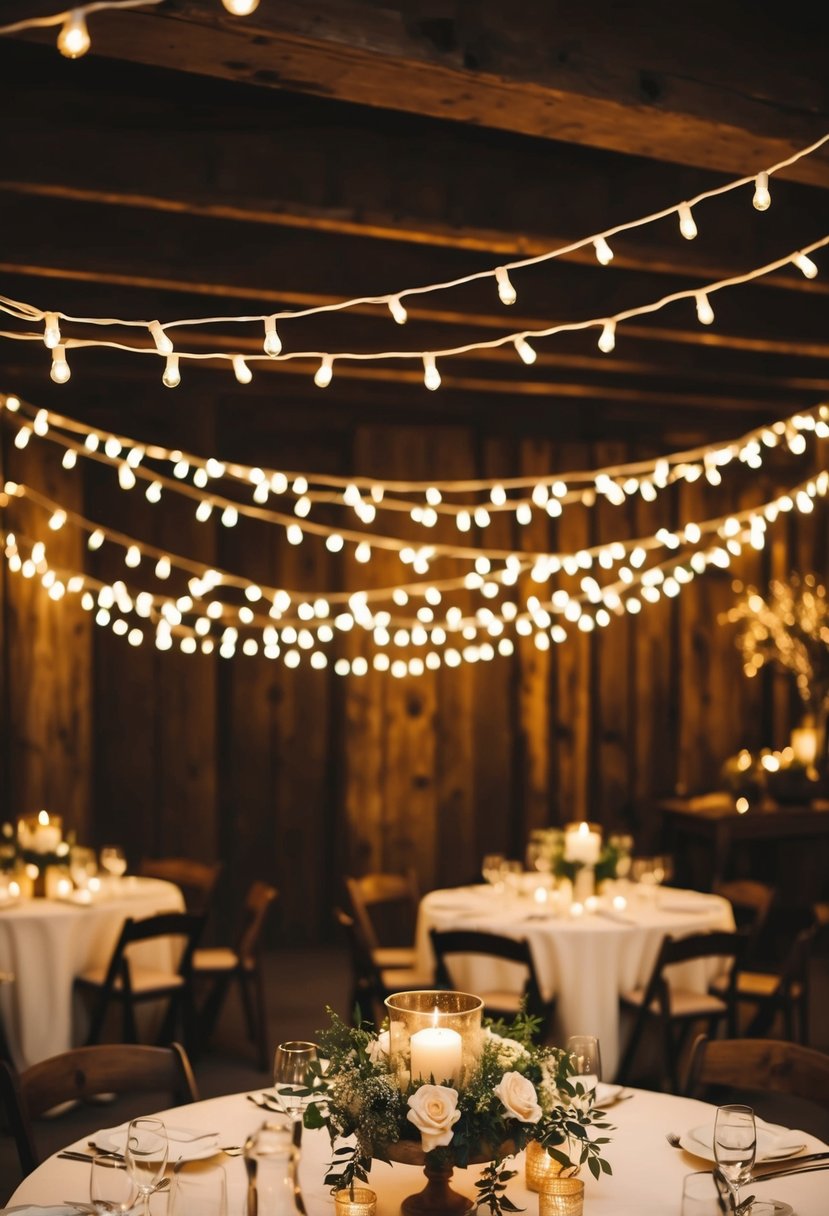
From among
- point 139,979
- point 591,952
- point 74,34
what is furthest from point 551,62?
point 139,979

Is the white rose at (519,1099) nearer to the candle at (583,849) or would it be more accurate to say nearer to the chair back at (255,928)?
the candle at (583,849)

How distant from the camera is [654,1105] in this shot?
2.81 m

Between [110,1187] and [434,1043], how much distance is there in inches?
22.5

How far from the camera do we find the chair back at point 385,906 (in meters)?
5.92

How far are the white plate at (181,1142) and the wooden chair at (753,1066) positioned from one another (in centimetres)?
114

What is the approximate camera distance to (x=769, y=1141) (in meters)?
2.54

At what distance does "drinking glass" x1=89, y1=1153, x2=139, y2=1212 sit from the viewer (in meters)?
1.99

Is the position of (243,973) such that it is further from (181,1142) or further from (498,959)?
(181,1142)

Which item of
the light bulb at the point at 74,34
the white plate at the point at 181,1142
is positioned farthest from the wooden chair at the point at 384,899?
the light bulb at the point at 74,34

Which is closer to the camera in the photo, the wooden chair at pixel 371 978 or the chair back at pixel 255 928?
the wooden chair at pixel 371 978

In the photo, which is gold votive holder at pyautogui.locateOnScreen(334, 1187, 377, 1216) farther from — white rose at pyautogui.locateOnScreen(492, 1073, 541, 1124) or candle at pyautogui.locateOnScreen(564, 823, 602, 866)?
candle at pyautogui.locateOnScreen(564, 823, 602, 866)

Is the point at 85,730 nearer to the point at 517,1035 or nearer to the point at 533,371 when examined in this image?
the point at 533,371

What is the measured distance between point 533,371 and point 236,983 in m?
3.69

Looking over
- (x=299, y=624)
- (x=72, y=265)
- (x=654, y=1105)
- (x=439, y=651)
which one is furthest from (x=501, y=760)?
(x=654, y=1105)
